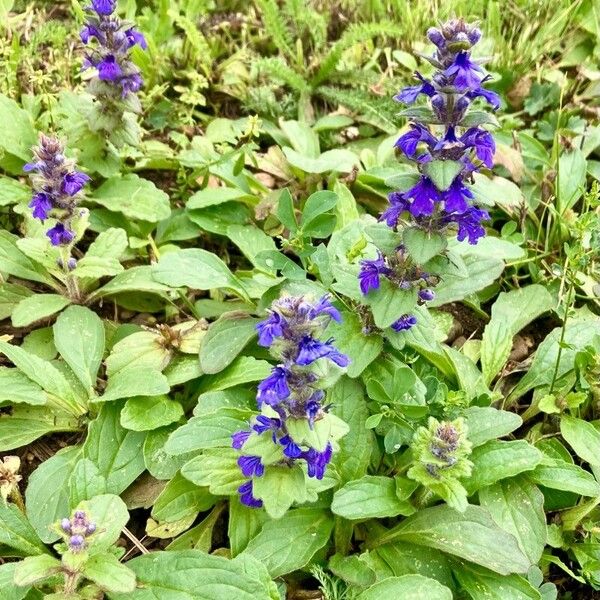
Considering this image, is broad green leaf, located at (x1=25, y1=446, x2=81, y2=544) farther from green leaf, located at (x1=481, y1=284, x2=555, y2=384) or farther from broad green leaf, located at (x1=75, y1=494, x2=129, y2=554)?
green leaf, located at (x1=481, y1=284, x2=555, y2=384)

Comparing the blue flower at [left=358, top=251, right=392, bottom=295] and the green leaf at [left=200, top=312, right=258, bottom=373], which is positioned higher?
the blue flower at [left=358, top=251, right=392, bottom=295]

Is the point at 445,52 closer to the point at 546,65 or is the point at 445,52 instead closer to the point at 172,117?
the point at 172,117

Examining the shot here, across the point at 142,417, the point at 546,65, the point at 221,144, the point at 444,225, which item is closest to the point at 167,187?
the point at 221,144

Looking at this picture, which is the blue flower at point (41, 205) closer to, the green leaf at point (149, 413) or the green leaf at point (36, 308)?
the green leaf at point (36, 308)

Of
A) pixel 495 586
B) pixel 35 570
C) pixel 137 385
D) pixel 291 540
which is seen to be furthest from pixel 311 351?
pixel 495 586

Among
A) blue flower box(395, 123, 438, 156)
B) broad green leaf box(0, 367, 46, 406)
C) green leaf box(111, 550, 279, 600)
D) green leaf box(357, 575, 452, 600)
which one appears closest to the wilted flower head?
broad green leaf box(0, 367, 46, 406)
